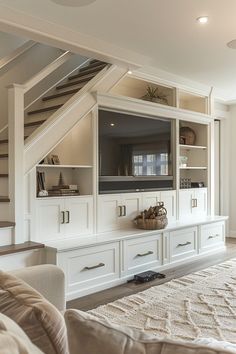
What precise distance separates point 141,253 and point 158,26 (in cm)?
250

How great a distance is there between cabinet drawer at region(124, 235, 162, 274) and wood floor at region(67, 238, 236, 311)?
0.70ft

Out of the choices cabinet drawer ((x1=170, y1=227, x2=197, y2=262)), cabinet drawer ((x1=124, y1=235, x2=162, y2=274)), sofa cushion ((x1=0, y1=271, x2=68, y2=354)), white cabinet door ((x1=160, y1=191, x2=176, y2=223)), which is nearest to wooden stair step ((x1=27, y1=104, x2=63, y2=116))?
cabinet drawer ((x1=124, y1=235, x2=162, y2=274))

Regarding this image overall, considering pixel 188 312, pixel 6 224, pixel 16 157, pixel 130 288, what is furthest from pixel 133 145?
pixel 188 312

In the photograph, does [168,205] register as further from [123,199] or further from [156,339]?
[156,339]

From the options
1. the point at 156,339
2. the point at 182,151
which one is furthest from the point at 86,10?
the point at 182,151

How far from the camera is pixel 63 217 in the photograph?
3.90 m

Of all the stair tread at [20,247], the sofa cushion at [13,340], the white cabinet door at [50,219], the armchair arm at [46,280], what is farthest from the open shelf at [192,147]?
the sofa cushion at [13,340]

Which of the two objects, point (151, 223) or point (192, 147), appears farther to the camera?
point (192, 147)

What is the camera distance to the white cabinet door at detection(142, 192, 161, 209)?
486 cm

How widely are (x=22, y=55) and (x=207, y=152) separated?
3.23 metres

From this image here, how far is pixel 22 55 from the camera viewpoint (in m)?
4.75

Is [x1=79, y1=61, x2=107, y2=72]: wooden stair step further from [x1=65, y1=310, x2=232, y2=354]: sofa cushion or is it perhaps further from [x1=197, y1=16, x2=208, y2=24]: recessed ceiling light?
[x1=65, y1=310, x2=232, y2=354]: sofa cushion

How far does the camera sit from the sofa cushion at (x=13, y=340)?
0.65 m

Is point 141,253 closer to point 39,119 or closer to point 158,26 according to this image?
point 39,119
